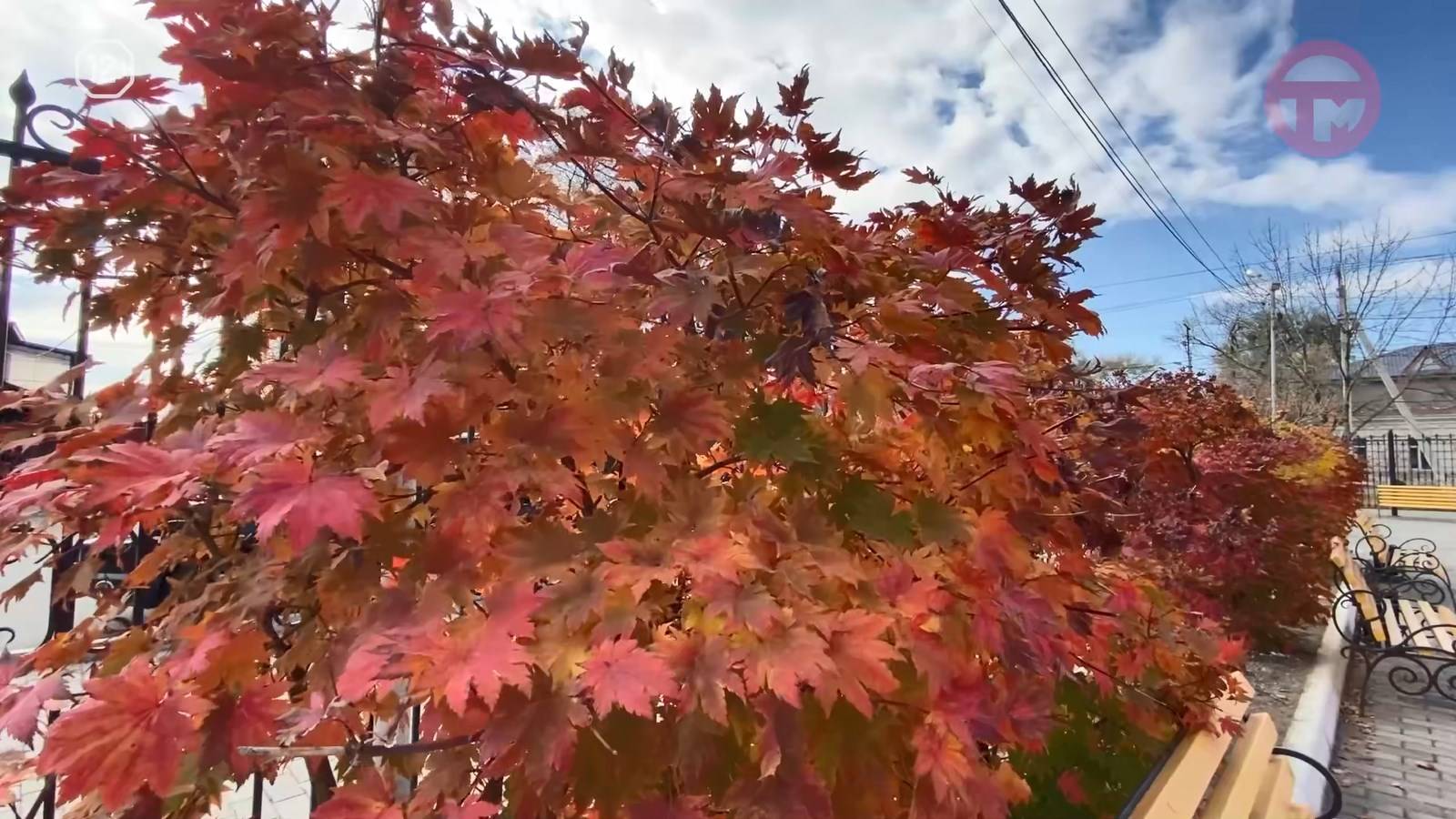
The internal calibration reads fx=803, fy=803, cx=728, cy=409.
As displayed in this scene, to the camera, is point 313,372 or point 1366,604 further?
point 1366,604

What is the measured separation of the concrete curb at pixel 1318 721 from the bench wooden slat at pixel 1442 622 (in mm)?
527

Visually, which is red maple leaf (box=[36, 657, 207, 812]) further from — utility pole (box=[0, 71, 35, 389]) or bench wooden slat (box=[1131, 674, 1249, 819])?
bench wooden slat (box=[1131, 674, 1249, 819])

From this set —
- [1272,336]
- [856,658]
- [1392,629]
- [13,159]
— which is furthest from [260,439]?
[1272,336]

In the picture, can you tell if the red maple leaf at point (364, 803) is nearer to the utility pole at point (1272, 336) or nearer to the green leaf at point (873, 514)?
the green leaf at point (873, 514)

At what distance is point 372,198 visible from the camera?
1.03 metres

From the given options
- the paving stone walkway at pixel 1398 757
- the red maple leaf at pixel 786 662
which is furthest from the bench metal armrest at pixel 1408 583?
the red maple leaf at pixel 786 662

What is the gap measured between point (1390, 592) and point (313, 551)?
24.6 ft

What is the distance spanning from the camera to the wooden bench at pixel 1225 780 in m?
1.94

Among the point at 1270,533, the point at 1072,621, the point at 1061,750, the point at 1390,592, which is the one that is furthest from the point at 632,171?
the point at 1390,592

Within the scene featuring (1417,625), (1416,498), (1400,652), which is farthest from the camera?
(1416,498)

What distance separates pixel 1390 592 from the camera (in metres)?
6.02

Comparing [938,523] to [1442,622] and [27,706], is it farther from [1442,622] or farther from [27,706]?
[1442,622]

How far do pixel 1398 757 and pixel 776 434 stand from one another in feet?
15.7

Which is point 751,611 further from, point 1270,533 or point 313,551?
point 1270,533
